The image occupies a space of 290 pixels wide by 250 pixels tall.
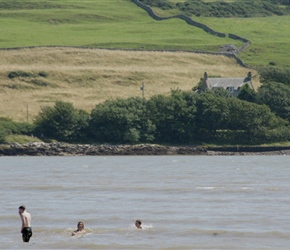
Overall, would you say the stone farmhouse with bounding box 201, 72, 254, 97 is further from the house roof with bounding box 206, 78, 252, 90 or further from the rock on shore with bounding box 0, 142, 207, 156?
the rock on shore with bounding box 0, 142, 207, 156

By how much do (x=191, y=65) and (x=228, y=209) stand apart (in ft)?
395

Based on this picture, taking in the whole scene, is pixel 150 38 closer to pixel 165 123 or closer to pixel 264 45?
pixel 264 45

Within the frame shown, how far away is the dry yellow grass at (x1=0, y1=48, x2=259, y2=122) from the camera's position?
149375 millimetres

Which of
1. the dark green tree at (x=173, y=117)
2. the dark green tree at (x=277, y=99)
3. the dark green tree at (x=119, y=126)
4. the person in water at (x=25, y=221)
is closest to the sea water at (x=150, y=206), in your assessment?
the person in water at (x=25, y=221)

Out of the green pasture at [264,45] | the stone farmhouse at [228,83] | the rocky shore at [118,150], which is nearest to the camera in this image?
the rocky shore at [118,150]

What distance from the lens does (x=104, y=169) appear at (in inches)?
3482

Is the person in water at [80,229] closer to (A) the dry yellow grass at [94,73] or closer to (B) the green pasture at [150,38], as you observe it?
(A) the dry yellow grass at [94,73]

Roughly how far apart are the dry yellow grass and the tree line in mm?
15799

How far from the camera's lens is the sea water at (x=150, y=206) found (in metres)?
43.0

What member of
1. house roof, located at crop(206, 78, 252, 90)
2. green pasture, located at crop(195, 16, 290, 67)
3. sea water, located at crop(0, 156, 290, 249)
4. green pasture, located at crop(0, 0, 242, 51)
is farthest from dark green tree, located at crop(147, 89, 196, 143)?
green pasture, located at crop(0, 0, 242, 51)

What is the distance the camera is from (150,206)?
54562 millimetres

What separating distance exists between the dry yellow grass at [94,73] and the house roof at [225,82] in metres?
5.70

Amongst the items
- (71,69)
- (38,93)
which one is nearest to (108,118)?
(38,93)

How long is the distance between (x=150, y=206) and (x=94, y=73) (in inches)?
4356
